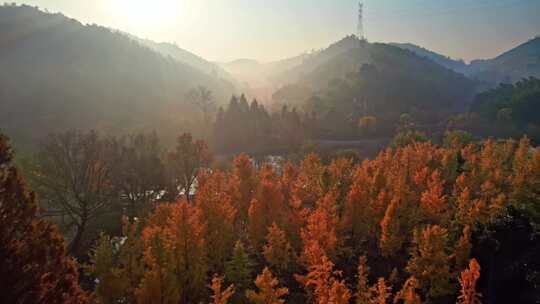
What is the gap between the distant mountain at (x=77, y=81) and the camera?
10919cm

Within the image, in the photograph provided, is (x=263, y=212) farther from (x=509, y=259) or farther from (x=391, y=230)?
(x=509, y=259)

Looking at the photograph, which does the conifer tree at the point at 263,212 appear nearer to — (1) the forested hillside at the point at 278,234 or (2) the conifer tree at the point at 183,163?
(1) the forested hillside at the point at 278,234

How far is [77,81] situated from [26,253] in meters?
136

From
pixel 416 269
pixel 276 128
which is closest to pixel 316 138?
pixel 276 128

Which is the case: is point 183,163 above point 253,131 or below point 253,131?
below

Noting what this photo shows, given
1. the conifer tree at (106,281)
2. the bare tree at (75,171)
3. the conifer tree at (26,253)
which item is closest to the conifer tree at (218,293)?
the conifer tree at (26,253)

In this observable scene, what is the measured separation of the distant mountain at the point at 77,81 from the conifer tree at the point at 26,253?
74349 mm

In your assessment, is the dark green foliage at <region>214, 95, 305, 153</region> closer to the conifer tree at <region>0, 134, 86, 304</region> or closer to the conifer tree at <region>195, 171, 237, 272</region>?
the conifer tree at <region>195, 171, 237, 272</region>

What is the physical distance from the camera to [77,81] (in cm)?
13438

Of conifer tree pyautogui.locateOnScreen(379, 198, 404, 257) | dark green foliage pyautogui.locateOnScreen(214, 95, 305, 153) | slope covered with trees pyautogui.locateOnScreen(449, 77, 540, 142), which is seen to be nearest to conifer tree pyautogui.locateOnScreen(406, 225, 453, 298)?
conifer tree pyautogui.locateOnScreen(379, 198, 404, 257)

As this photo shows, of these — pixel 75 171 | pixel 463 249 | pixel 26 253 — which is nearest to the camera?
pixel 26 253

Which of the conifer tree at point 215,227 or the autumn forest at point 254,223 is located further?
the conifer tree at point 215,227

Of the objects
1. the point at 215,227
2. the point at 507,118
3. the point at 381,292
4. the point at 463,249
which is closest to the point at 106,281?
the point at 215,227

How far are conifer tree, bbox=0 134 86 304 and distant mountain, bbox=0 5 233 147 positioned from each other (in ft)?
244
